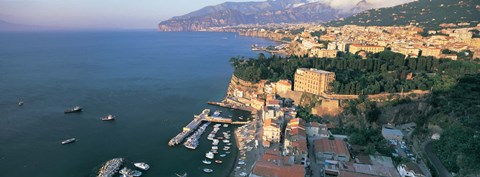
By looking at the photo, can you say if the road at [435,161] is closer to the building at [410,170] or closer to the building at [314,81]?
the building at [410,170]

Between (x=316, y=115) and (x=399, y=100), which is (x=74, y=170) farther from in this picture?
(x=399, y=100)

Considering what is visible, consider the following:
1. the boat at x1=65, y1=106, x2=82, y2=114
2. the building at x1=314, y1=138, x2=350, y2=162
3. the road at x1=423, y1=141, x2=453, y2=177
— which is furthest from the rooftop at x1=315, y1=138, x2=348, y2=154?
the boat at x1=65, y1=106, x2=82, y2=114

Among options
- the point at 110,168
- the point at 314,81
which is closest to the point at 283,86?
the point at 314,81

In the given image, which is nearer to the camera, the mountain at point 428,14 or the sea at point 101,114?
the sea at point 101,114

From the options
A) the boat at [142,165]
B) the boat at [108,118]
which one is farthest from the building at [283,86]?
the boat at [142,165]

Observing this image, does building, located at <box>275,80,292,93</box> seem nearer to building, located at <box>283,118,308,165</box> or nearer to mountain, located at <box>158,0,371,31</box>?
building, located at <box>283,118,308,165</box>

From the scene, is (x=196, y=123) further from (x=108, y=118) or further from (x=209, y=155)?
(x=108, y=118)
